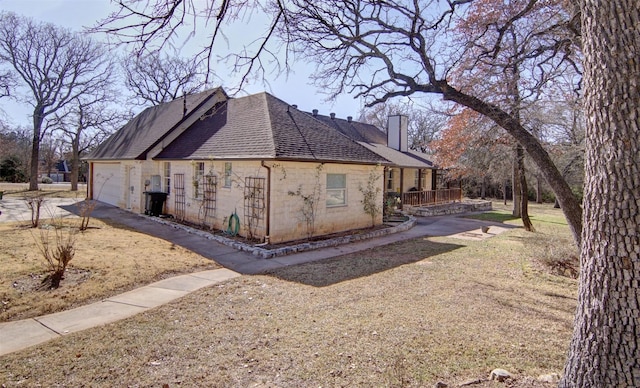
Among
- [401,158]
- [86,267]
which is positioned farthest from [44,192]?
[401,158]

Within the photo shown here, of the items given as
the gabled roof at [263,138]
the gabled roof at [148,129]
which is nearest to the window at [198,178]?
the gabled roof at [263,138]

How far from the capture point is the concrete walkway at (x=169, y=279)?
4.95 metres

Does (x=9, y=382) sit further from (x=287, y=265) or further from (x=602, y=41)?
(x=602, y=41)

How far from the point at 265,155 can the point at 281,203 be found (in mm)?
1548

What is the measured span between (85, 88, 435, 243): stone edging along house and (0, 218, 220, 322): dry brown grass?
8.50 ft

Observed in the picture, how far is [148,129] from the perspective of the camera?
65.4 ft

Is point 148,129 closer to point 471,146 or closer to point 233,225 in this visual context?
point 233,225

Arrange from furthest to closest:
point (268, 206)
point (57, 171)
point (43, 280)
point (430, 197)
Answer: point (57, 171), point (430, 197), point (268, 206), point (43, 280)

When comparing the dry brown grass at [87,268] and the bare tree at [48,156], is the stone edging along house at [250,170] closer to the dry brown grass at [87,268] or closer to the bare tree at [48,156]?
the dry brown grass at [87,268]

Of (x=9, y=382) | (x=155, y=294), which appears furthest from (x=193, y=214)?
(x=9, y=382)

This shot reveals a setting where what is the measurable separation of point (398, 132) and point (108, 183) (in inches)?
819

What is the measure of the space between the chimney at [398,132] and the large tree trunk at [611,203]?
25768 millimetres

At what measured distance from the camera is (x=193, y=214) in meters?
14.2

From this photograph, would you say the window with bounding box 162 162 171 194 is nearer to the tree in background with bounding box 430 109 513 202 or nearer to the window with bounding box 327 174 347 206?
the window with bounding box 327 174 347 206
